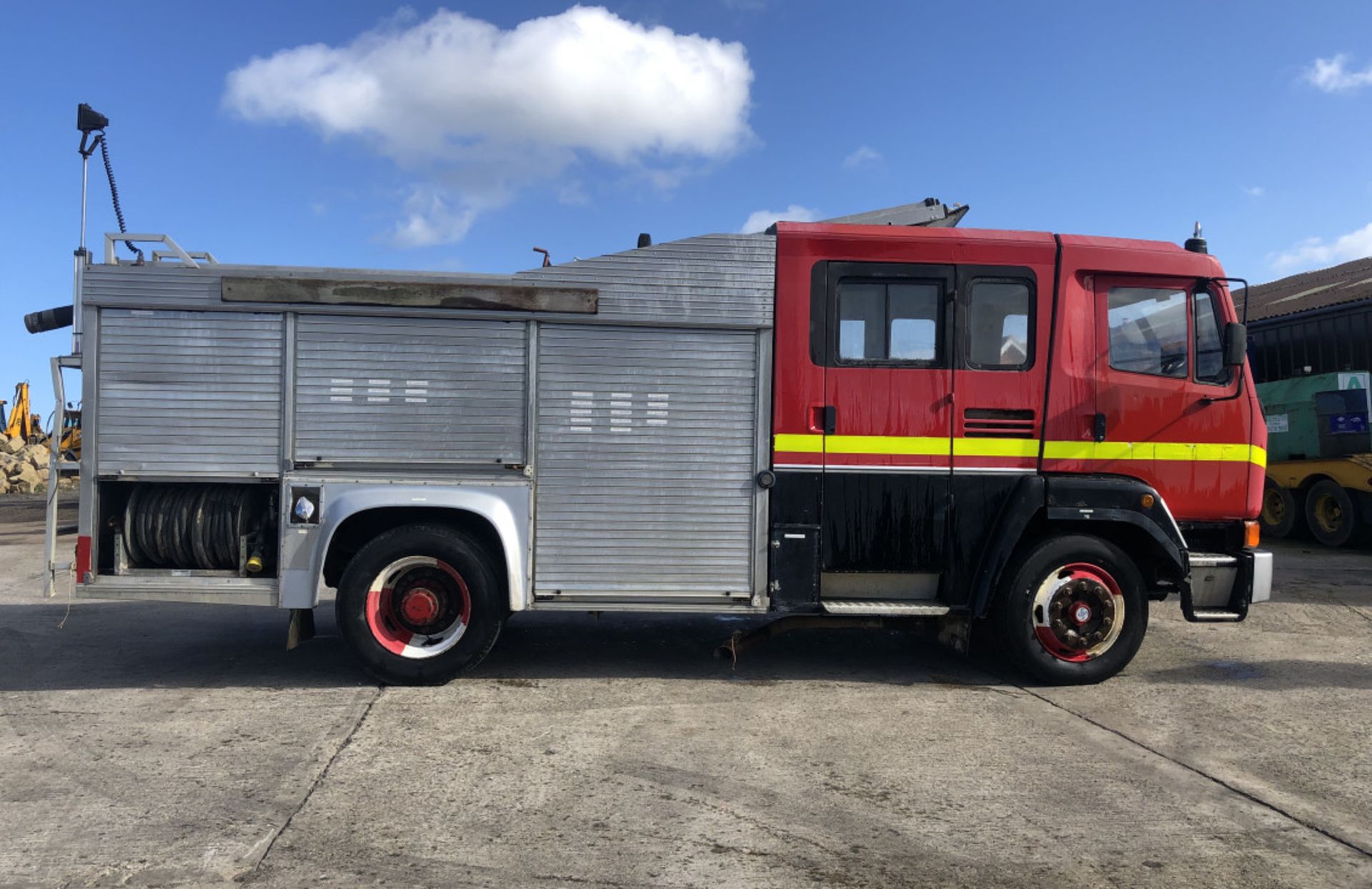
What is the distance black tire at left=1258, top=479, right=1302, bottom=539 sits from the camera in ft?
46.1

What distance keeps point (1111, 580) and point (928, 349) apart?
1.95 metres

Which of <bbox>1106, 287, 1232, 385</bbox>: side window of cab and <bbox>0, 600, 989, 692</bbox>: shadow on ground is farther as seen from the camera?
<bbox>0, 600, 989, 692</bbox>: shadow on ground

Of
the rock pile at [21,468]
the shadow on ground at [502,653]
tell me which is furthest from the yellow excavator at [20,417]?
the shadow on ground at [502,653]

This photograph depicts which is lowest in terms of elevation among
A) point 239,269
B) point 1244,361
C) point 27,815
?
point 27,815

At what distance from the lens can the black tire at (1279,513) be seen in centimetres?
1404

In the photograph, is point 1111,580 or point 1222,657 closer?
point 1111,580

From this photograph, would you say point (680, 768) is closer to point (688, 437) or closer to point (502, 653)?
point (688, 437)

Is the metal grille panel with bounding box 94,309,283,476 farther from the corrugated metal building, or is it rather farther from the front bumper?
the corrugated metal building

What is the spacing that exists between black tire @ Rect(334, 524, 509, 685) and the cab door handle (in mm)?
2251

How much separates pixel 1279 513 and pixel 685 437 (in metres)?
13.0

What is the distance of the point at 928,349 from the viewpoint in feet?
18.9

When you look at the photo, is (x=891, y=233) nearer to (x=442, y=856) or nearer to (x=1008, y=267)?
(x=1008, y=267)

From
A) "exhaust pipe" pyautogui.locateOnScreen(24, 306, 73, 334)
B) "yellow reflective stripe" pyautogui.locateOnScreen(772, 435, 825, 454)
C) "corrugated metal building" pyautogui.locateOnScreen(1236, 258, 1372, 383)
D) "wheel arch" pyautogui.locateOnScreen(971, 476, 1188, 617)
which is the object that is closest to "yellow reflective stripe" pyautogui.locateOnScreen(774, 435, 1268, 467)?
"yellow reflective stripe" pyautogui.locateOnScreen(772, 435, 825, 454)

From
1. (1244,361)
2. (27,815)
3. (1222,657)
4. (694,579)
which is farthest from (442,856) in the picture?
(1222,657)
